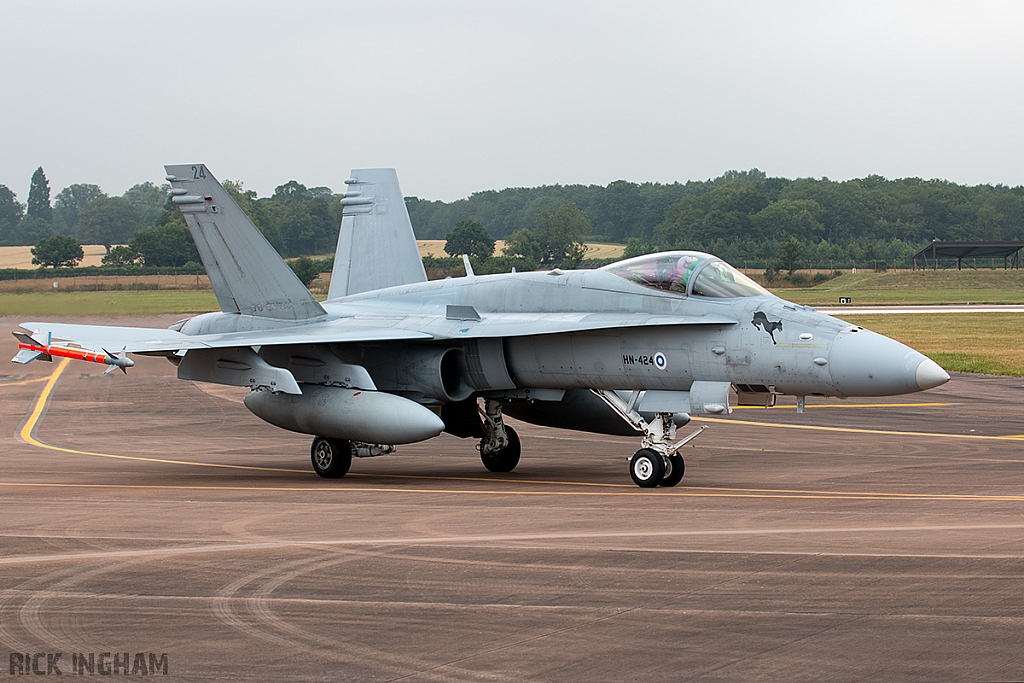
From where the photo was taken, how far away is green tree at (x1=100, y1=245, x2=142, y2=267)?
54.4 m

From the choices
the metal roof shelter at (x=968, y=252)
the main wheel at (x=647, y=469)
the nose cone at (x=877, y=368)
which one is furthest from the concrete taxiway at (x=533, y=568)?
the metal roof shelter at (x=968, y=252)

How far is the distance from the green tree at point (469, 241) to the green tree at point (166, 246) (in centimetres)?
1214

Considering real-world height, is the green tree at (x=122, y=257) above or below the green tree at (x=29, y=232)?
below

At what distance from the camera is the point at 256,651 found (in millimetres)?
6473

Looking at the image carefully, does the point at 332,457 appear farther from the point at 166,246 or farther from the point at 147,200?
the point at 147,200

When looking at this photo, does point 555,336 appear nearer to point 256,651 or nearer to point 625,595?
point 625,595

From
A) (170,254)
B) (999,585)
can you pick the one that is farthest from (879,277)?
(999,585)

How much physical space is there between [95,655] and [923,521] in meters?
7.36

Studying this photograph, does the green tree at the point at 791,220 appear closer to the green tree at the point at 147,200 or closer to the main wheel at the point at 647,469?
the green tree at the point at 147,200

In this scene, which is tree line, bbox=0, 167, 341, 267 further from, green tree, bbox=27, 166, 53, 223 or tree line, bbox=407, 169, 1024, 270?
green tree, bbox=27, 166, 53, 223

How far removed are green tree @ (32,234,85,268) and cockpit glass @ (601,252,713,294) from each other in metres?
52.8

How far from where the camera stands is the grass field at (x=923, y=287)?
255 ft

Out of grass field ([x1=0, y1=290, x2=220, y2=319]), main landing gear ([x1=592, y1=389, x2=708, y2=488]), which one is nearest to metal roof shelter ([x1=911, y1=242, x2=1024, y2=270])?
grass field ([x1=0, y1=290, x2=220, y2=319])

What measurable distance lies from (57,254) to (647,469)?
55.5 meters
